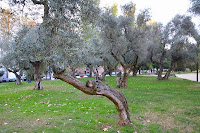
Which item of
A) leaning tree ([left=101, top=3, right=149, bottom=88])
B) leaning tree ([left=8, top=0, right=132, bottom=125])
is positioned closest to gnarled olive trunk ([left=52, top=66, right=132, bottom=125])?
leaning tree ([left=8, top=0, right=132, bottom=125])

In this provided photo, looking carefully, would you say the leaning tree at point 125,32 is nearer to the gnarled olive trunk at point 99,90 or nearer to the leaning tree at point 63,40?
the leaning tree at point 63,40

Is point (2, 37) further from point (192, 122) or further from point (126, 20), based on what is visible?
point (192, 122)

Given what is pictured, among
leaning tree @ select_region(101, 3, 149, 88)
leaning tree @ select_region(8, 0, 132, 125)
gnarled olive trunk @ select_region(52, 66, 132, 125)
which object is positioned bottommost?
gnarled olive trunk @ select_region(52, 66, 132, 125)

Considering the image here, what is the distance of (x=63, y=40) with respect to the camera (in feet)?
16.9

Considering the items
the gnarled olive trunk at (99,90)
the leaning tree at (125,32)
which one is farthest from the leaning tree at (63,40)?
the leaning tree at (125,32)

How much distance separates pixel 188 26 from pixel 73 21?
1926cm

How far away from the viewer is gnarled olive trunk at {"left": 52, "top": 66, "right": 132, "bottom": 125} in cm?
452

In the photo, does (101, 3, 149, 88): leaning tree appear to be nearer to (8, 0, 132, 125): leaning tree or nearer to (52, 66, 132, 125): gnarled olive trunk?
(8, 0, 132, 125): leaning tree

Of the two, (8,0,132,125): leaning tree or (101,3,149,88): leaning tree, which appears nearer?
(8,0,132,125): leaning tree

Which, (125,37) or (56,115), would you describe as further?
(125,37)

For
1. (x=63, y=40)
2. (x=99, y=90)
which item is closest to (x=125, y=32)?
(x=63, y=40)

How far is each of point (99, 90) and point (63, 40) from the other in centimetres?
204

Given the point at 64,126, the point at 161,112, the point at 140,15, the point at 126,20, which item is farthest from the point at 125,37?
the point at 64,126

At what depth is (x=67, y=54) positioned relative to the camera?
485 centimetres
